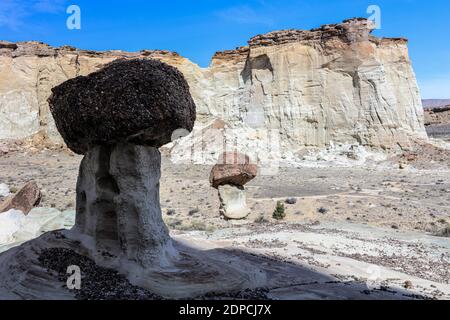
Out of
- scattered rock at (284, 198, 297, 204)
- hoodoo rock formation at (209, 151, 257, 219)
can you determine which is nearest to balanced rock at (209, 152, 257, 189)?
hoodoo rock formation at (209, 151, 257, 219)

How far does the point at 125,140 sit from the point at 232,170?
1020cm

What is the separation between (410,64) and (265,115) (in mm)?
14629

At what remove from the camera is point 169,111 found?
6020 millimetres

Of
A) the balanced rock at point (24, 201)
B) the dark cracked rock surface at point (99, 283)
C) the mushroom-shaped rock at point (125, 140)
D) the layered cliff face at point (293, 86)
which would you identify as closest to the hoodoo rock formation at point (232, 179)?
the balanced rock at point (24, 201)

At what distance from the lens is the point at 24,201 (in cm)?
1448

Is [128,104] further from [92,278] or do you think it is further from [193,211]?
[193,211]

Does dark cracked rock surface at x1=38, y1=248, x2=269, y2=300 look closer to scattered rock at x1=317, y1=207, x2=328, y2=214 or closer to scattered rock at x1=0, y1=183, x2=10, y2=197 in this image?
scattered rock at x1=317, y1=207, x2=328, y2=214

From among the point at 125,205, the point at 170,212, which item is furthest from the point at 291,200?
the point at 125,205

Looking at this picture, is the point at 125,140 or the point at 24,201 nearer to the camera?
the point at 125,140

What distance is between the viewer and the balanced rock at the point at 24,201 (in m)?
14.1

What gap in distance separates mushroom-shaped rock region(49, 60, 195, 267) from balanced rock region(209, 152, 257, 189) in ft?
31.1

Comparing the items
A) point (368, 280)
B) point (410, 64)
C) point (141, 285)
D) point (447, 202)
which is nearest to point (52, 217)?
point (141, 285)

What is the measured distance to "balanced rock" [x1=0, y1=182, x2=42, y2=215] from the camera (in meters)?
14.1

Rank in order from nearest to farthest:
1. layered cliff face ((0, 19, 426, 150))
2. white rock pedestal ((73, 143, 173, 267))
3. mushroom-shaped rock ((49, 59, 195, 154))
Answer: mushroom-shaped rock ((49, 59, 195, 154)) → white rock pedestal ((73, 143, 173, 267)) → layered cliff face ((0, 19, 426, 150))
